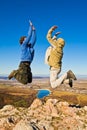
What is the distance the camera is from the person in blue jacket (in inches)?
689

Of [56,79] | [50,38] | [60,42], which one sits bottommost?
[56,79]

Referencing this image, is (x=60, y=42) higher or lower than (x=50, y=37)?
lower

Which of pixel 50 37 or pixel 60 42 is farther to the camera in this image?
pixel 60 42

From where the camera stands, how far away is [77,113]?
53.0 metres

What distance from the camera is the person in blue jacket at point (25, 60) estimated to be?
689 inches

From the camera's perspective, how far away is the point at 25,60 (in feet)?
60.0

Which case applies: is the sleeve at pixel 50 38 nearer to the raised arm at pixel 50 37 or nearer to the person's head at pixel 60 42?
the raised arm at pixel 50 37

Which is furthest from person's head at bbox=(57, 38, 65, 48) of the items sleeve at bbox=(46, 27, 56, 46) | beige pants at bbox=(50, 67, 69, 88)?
beige pants at bbox=(50, 67, 69, 88)

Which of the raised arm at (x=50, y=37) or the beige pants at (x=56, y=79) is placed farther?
the beige pants at (x=56, y=79)

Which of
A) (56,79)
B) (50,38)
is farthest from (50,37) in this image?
(56,79)

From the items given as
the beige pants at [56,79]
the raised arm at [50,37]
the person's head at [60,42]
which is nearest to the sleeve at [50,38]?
the raised arm at [50,37]

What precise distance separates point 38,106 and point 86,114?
935cm

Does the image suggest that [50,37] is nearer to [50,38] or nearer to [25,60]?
[50,38]

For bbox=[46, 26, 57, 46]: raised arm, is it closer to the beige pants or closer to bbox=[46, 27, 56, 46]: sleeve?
bbox=[46, 27, 56, 46]: sleeve
